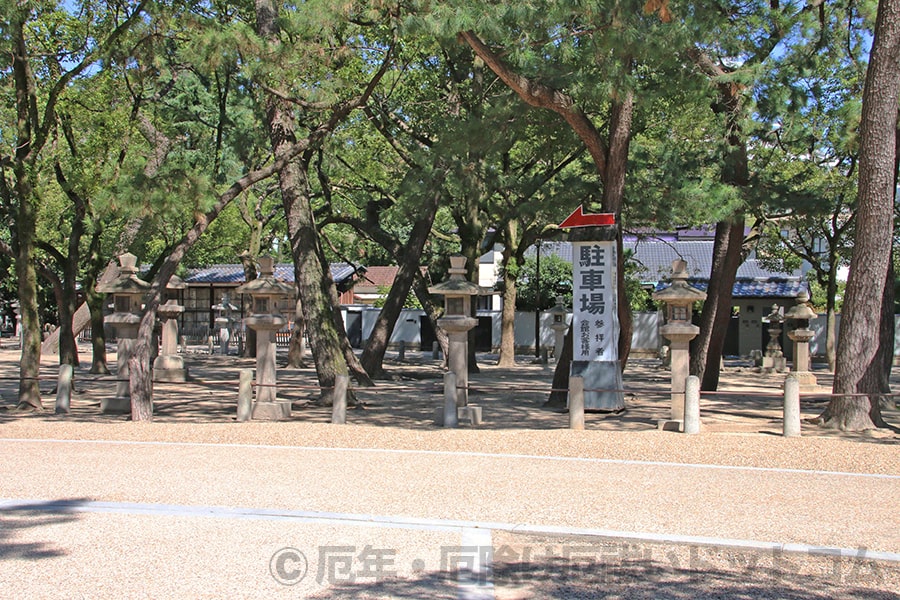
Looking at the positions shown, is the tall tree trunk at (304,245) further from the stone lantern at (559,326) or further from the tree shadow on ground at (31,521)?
the stone lantern at (559,326)

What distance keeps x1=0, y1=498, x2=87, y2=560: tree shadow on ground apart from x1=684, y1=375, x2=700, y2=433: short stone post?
752 centimetres

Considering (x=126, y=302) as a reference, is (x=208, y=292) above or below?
above

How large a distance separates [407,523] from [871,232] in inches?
322

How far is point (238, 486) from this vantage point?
7891mm

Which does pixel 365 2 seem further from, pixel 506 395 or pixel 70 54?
pixel 506 395

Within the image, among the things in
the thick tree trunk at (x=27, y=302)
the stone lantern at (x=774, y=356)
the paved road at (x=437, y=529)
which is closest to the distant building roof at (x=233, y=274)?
the stone lantern at (x=774, y=356)

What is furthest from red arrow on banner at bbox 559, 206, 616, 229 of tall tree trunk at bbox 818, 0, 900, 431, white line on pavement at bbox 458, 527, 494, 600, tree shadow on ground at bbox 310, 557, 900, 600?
tree shadow on ground at bbox 310, 557, 900, 600

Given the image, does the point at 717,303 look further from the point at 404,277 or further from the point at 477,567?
the point at 477,567

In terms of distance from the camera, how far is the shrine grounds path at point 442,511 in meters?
5.26

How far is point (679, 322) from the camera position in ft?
41.9

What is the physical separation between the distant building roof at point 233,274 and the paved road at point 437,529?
108ft

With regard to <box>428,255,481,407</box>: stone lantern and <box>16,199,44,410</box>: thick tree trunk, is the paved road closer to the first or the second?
<box>428,255,481,407</box>: stone lantern

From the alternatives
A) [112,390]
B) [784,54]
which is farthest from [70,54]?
[784,54]

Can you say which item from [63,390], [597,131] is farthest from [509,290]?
[63,390]
